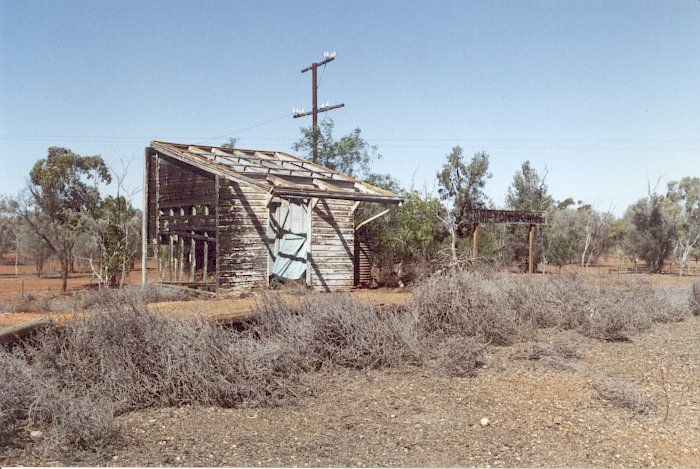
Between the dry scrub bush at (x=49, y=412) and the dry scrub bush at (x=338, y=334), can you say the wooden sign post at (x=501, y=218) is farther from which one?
the dry scrub bush at (x=49, y=412)

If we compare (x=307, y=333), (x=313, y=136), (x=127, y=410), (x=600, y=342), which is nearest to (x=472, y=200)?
(x=313, y=136)

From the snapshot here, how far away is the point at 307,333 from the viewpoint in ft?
26.0

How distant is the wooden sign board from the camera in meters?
19.1

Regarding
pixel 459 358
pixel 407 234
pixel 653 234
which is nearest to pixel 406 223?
pixel 407 234

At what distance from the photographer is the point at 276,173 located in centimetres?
1639

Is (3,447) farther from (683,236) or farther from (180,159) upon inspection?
(683,236)

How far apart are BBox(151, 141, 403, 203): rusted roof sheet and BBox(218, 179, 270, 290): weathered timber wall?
49 cm

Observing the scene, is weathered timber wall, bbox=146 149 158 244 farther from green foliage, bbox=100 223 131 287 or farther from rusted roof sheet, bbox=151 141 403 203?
green foliage, bbox=100 223 131 287

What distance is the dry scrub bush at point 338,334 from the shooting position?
7.86m

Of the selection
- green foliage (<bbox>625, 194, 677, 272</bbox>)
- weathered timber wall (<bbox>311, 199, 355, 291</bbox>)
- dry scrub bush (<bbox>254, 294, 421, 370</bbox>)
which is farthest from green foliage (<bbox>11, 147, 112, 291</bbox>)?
green foliage (<bbox>625, 194, 677, 272</bbox>)

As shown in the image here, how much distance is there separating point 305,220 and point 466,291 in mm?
7280

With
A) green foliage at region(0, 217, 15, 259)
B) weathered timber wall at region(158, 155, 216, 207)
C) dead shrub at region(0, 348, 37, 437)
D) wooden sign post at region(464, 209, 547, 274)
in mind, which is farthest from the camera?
green foliage at region(0, 217, 15, 259)

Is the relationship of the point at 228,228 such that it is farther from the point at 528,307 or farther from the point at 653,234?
the point at 653,234

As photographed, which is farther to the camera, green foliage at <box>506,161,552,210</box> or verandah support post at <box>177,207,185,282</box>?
green foliage at <box>506,161,552,210</box>
